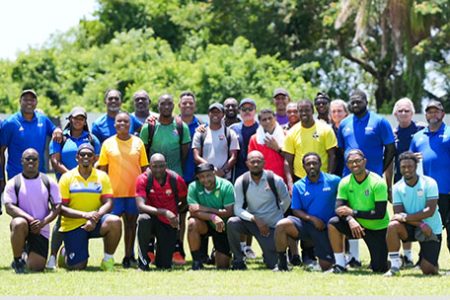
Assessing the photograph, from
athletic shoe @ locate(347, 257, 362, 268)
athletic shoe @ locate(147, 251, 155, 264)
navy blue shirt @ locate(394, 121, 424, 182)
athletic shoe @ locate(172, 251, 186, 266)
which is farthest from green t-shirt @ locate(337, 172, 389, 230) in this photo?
athletic shoe @ locate(147, 251, 155, 264)

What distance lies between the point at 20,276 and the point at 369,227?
4228mm

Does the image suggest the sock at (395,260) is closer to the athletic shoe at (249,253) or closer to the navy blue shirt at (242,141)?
the navy blue shirt at (242,141)

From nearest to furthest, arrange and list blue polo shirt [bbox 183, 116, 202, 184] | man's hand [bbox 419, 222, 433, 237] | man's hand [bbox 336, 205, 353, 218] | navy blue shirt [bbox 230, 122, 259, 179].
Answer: man's hand [bbox 419, 222, 433, 237] → man's hand [bbox 336, 205, 353, 218] → blue polo shirt [bbox 183, 116, 202, 184] → navy blue shirt [bbox 230, 122, 259, 179]

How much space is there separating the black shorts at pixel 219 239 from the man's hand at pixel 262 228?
0.48 metres

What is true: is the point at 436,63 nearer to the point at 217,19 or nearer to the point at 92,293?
the point at 217,19

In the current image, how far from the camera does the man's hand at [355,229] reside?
38.4 feet

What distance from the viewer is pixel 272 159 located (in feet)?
43.0

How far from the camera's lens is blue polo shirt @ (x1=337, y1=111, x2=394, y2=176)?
1255 cm

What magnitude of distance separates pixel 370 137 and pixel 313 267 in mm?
1823

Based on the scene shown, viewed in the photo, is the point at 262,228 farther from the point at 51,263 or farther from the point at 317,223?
the point at 51,263

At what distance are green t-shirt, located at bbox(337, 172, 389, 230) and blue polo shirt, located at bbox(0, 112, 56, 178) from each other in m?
4.11

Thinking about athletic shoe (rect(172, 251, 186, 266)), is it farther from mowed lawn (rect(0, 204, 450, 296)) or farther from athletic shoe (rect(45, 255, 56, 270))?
athletic shoe (rect(45, 255, 56, 270))

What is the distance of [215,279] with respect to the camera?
11234mm

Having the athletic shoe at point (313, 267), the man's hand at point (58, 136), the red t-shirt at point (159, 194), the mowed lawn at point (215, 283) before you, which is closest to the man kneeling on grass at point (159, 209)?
the red t-shirt at point (159, 194)
